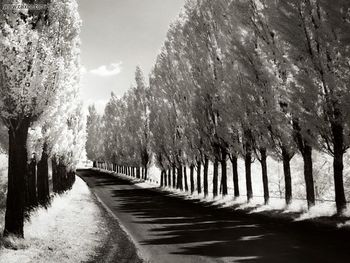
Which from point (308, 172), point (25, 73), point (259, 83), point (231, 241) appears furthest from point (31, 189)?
point (308, 172)

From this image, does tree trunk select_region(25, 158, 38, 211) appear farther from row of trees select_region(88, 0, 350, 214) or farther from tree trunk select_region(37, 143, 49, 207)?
row of trees select_region(88, 0, 350, 214)

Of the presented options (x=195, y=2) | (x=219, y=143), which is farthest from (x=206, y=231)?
(x=195, y=2)

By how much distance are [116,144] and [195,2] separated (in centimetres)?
4478

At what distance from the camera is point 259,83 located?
59.2 feet

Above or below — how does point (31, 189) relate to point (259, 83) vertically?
below

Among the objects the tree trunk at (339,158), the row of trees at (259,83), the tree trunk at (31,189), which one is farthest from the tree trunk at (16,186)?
the tree trunk at (339,158)

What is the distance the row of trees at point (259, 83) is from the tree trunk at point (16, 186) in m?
9.35

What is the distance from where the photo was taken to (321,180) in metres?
41.7

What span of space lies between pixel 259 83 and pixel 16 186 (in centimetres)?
1179

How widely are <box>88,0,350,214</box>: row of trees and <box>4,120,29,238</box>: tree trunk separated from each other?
30.7 ft

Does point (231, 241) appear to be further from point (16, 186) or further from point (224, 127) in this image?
point (224, 127)

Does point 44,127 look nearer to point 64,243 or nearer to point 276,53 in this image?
point 64,243

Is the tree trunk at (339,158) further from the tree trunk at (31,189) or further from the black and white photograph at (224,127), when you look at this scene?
the tree trunk at (31,189)

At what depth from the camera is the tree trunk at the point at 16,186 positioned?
1041 centimetres
